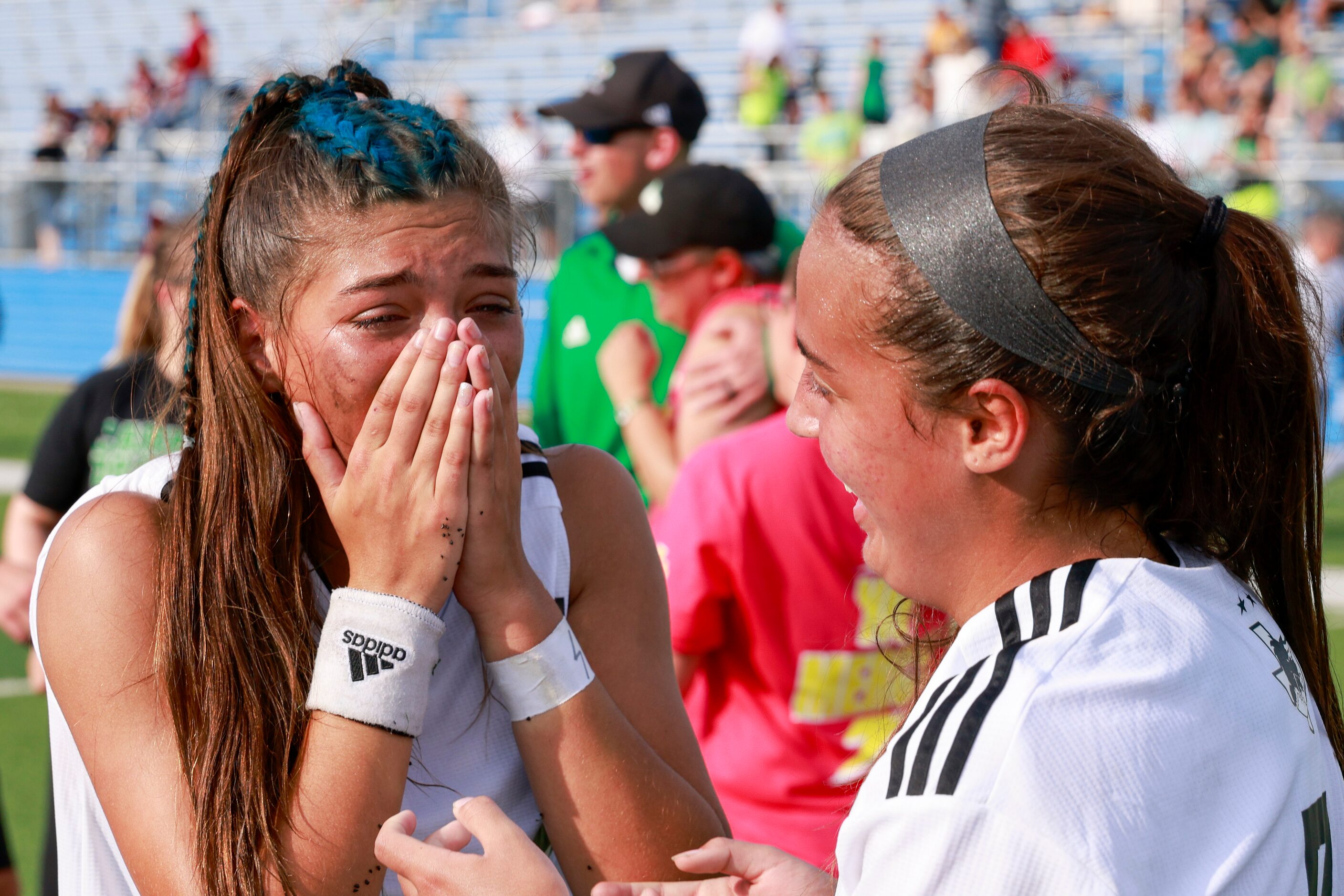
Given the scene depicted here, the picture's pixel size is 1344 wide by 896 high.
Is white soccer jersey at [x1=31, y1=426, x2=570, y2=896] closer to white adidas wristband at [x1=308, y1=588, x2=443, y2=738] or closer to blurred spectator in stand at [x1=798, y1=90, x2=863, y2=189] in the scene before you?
white adidas wristband at [x1=308, y1=588, x2=443, y2=738]

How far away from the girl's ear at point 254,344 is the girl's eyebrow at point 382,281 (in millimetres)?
157

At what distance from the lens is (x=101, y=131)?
2142 centimetres

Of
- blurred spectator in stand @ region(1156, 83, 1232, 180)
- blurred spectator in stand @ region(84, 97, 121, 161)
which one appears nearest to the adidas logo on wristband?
blurred spectator in stand @ region(1156, 83, 1232, 180)

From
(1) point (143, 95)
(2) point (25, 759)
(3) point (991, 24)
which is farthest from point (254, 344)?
(1) point (143, 95)

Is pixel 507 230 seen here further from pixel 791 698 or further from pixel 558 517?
pixel 791 698

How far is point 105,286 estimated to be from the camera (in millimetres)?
17344

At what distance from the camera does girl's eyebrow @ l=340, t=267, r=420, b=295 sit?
5.23 feet

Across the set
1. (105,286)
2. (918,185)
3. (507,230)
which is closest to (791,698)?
(507,230)

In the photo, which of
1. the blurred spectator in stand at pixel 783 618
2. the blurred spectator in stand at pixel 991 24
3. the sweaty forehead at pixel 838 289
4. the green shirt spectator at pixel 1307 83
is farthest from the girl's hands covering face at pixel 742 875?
the green shirt spectator at pixel 1307 83

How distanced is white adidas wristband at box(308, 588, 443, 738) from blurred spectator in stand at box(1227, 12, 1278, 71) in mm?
15824

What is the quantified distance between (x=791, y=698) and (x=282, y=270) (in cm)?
156

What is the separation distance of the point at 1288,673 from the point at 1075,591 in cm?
26

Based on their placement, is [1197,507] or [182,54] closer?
[1197,507]

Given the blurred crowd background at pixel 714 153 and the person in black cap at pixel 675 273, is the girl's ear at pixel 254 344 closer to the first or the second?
the blurred crowd background at pixel 714 153
